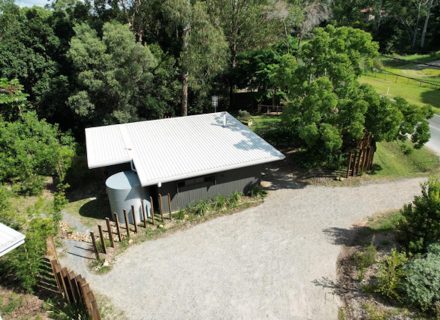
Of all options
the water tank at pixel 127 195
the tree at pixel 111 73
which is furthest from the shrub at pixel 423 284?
the tree at pixel 111 73

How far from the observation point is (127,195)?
13.9 metres

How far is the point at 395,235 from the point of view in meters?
13.0

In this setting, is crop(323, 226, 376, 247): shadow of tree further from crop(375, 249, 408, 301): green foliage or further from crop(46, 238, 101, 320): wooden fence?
crop(46, 238, 101, 320): wooden fence

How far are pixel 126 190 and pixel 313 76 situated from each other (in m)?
11.5

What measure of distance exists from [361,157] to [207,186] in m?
8.70

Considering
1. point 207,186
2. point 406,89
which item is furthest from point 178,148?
point 406,89

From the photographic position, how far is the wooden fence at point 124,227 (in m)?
12.6

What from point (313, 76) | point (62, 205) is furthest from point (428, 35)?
point (62, 205)

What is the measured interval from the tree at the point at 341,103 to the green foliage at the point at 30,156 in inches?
500

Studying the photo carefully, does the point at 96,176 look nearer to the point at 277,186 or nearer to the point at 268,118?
the point at 277,186

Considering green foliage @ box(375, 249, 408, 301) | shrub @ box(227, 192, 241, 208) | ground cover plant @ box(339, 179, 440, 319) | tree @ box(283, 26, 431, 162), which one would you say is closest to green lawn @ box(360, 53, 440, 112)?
tree @ box(283, 26, 431, 162)

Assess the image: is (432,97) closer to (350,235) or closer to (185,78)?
(185,78)

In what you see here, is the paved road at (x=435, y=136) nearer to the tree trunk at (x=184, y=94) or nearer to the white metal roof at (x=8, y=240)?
the tree trunk at (x=184, y=94)

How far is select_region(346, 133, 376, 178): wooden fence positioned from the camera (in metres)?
17.3
